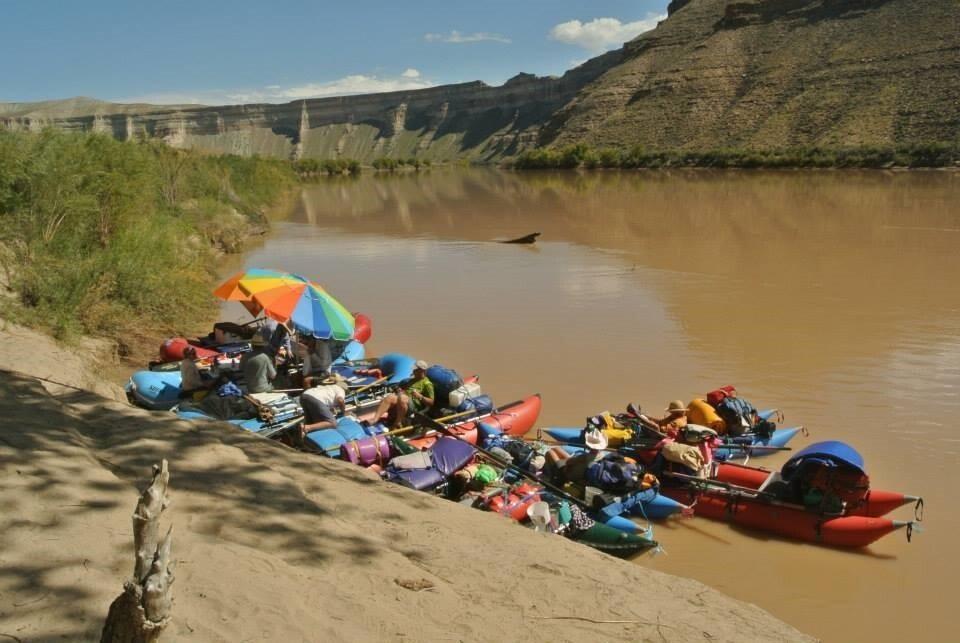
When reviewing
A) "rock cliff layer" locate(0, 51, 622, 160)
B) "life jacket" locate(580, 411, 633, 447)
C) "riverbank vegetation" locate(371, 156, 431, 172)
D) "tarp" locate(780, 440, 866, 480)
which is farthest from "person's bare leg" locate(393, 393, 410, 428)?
"rock cliff layer" locate(0, 51, 622, 160)

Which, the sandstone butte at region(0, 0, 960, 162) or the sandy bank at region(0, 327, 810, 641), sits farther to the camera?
the sandstone butte at region(0, 0, 960, 162)

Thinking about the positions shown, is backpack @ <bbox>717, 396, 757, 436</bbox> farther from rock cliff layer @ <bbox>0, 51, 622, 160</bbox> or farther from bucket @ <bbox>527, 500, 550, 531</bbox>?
rock cliff layer @ <bbox>0, 51, 622, 160</bbox>

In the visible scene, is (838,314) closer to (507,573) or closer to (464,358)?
→ (464,358)

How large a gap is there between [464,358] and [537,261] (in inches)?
434

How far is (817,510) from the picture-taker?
22.5 feet

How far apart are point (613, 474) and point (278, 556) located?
441 centimetres

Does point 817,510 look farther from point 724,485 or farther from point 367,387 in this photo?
point 367,387

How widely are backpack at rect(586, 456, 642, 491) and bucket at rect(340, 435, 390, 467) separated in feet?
6.96

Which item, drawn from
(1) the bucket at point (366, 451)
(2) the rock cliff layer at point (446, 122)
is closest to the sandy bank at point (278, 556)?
(1) the bucket at point (366, 451)

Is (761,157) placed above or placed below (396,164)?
below

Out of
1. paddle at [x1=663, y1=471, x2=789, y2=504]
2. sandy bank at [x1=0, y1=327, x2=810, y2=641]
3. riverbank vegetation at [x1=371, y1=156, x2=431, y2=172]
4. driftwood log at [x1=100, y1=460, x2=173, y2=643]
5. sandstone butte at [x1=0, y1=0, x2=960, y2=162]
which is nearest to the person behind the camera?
driftwood log at [x1=100, y1=460, x2=173, y2=643]

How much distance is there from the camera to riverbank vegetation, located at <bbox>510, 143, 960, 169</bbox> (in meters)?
53.0

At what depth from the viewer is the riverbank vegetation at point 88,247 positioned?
421 inches

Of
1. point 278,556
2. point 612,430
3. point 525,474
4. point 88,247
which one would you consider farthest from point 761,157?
point 278,556
